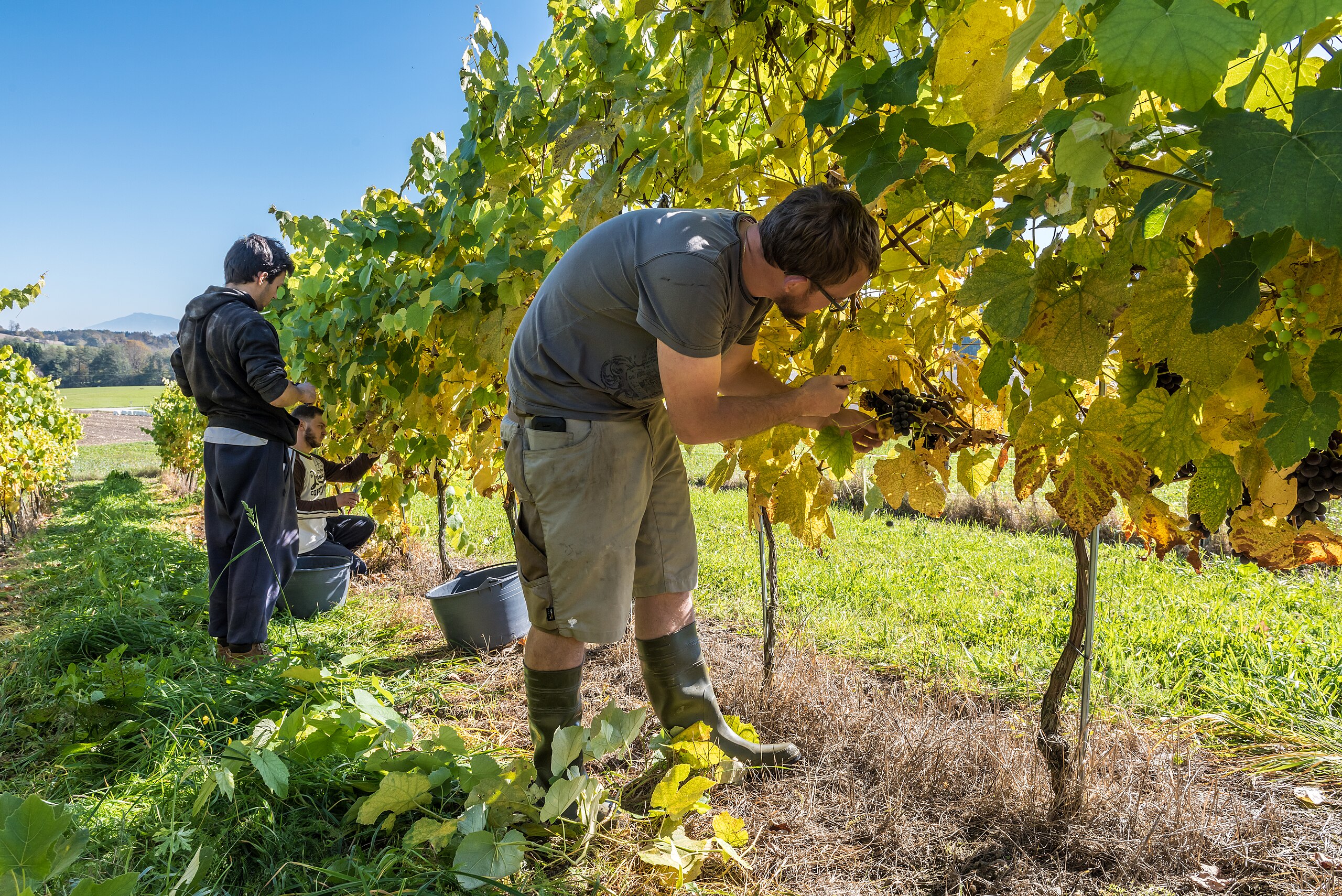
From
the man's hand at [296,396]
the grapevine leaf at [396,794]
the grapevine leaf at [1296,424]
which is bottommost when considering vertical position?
the grapevine leaf at [396,794]

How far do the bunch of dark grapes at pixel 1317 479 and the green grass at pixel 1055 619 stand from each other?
78 cm

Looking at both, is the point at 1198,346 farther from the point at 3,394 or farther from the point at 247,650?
the point at 3,394

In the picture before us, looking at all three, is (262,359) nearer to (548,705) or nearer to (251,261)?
(251,261)

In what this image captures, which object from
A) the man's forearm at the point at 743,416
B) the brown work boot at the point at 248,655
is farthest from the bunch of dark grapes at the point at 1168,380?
the brown work boot at the point at 248,655

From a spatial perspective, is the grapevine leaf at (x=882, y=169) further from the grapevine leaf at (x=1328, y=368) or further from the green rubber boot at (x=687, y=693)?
the green rubber boot at (x=687, y=693)

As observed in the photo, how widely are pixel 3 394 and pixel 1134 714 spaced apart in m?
10.0

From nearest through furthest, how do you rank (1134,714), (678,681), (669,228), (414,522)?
1. (669,228)
2. (678,681)
3. (1134,714)
4. (414,522)

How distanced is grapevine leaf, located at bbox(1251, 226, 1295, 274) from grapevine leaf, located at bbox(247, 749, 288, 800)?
6.56 feet

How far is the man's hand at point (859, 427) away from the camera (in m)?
1.81

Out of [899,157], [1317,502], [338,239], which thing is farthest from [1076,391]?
[338,239]

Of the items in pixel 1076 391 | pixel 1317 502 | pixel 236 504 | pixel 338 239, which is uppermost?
pixel 338 239

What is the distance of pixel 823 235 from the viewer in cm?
153

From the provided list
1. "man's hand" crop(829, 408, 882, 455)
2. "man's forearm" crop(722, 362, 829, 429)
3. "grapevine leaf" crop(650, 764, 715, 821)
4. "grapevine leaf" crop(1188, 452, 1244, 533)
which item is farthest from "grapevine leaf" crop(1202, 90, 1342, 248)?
"grapevine leaf" crop(650, 764, 715, 821)

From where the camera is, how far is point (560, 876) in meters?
1.73
